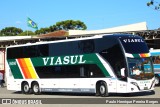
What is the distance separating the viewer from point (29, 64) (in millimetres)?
27297

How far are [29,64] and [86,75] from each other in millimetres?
5615

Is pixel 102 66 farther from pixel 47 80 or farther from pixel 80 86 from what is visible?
pixel 47 80

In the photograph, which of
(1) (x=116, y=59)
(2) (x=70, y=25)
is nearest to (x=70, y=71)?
(1) (x=116, y=59)

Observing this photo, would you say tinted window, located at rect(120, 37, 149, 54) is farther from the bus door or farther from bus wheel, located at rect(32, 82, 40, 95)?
bus wheel, located at rect(32, 82, 40, 95)

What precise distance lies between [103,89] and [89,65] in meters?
1.62

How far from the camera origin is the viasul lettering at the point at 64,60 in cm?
2353

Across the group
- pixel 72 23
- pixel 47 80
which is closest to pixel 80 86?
pixel 47 80

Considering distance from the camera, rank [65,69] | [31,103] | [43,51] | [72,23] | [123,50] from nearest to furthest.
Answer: [31,103] → [123,50] → [65,69] → [43,51] → [72,23]

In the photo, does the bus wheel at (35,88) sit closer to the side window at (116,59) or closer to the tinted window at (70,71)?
the tinted window at (70,71)

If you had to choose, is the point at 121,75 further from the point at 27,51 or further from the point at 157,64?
the point at 157,64

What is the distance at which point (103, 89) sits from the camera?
22.3m

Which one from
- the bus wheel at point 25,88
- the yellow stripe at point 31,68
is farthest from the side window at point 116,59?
the bus wheel at point 25,88

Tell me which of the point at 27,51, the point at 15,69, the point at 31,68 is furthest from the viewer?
the point at 15,69

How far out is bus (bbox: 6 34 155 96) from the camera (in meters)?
21.5
